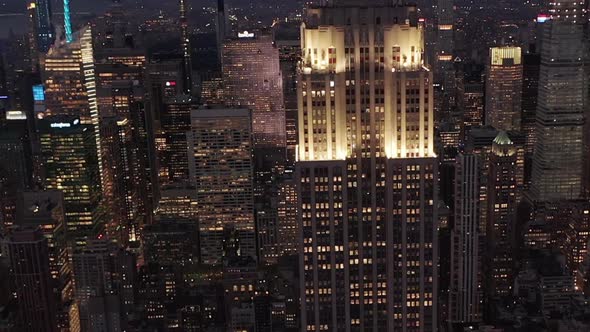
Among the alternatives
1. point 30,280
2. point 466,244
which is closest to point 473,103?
point 466,244

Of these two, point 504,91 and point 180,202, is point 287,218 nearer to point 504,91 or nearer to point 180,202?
point 180,202

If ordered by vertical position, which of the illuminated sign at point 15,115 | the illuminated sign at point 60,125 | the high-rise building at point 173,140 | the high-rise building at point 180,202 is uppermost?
the illuminated sign at point 15,115

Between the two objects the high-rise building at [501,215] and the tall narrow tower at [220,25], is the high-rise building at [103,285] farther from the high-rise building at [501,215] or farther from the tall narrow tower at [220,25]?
the high-rise building at [501,215]

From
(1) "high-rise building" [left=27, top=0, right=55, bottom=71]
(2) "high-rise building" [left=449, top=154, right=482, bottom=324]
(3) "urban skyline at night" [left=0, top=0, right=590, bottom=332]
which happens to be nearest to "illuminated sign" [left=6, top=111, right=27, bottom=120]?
(3) "urban skyline at night" [left=0, top=0, right=590, bottom=332]

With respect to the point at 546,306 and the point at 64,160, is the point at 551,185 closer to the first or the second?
the point at 546,306

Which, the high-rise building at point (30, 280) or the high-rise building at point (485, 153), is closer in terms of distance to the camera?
the high-rise building at point (30, 280)

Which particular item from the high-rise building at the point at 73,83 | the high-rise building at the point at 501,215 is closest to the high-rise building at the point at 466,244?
the high-rise building at the point at 501,215
